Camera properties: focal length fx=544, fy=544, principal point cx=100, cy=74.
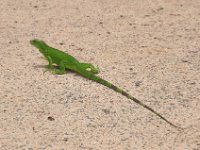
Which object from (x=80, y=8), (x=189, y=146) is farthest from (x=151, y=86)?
(x=80, y=8)

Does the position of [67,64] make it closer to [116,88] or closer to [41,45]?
[41,45]

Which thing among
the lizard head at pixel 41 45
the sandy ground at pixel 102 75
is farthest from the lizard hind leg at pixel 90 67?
the lizard head at pixel 41 45

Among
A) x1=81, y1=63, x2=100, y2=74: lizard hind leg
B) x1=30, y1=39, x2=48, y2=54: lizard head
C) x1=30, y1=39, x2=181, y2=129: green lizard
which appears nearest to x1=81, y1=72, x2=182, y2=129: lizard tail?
x1=30, y1=39, x2=181, y2=129: green lizard

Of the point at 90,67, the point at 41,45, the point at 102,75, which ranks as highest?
the point at 41,45

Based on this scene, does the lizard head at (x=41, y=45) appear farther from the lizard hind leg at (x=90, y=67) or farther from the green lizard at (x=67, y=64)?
the lizard hind leg at (x=90, y=67)

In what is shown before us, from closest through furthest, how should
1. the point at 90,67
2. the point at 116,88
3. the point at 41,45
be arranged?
1. the point at 116,88
2. the point at 90,67
3. the point at 41,45

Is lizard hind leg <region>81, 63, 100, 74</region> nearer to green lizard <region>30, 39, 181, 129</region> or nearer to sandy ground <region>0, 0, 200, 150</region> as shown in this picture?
green lizard <region>30, 39, 181, 129</region>

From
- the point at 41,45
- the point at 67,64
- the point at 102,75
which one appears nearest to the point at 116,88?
the point at 102,75

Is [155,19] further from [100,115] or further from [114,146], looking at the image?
[114,146]
